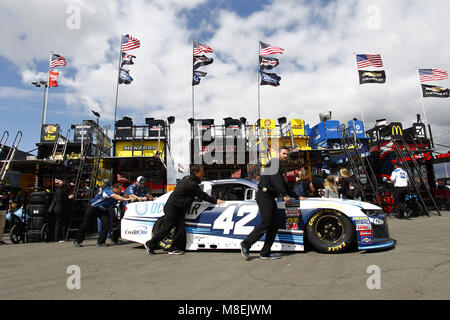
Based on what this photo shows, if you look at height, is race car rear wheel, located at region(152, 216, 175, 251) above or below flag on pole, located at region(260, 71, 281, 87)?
below

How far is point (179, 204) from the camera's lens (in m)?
4.92

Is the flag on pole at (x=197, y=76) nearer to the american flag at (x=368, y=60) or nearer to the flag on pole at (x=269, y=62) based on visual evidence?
the flag on pole at (x=269, y=62)

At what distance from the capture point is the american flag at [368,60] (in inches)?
622

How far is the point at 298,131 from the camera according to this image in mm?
15719

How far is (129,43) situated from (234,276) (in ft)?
53.9

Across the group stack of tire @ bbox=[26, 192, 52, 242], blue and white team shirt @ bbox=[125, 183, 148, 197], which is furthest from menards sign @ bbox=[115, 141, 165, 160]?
blue and white team shirt @ bbox=[125, 183, 148, 197]

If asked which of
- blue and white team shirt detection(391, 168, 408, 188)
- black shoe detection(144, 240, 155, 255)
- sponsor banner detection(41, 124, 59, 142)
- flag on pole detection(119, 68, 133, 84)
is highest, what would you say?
flag on pole detection(119, 68, 133, 84)

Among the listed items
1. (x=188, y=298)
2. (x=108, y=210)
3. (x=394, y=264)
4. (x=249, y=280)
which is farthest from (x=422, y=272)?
(x=108, y=210)

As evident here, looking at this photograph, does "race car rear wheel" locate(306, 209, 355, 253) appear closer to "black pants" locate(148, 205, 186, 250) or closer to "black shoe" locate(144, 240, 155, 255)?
"black pants" locate(148, 205, 186, 250)

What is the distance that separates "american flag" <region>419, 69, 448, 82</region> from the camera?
15602 mm

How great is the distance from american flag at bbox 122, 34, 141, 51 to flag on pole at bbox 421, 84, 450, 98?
1641 cm

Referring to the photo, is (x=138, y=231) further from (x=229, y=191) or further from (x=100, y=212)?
(x=229, y=191)

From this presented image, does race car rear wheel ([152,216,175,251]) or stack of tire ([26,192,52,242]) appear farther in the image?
stack of tire ([26,192,52,242])
